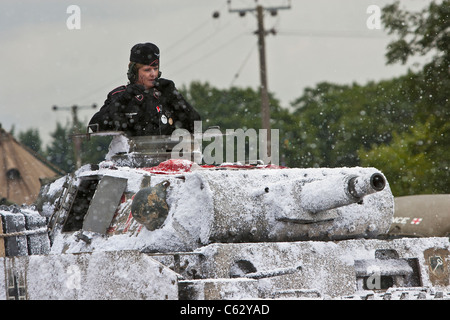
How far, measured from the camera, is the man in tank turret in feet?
30.6

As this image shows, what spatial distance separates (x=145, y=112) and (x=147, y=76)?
1.45 ft

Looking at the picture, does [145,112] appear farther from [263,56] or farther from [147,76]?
[263,56]

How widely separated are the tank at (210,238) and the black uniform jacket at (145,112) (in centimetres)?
22

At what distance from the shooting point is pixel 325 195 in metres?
7.78

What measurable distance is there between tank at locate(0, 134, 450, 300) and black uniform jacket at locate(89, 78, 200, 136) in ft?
0.72

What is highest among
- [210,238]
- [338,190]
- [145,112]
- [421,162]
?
[145,112]

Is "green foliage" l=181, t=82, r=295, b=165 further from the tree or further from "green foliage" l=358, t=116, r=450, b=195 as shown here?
the tree

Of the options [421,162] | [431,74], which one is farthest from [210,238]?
[421,162]

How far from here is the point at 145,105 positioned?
31.4 feet

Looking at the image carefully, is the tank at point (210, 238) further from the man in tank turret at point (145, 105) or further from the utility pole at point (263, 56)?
the utility pole at point (263, 56)

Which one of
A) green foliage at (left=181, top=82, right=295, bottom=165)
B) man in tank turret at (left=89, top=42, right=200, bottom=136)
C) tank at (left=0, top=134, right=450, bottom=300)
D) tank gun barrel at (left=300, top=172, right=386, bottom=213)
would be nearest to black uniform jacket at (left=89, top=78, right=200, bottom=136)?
man in tank turret at (left=89, top=42, right=200, bottom=136)

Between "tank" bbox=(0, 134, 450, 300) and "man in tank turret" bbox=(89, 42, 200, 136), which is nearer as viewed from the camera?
"tank" bbox=(0, 134, 450, 300)

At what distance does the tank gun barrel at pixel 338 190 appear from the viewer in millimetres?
7469
